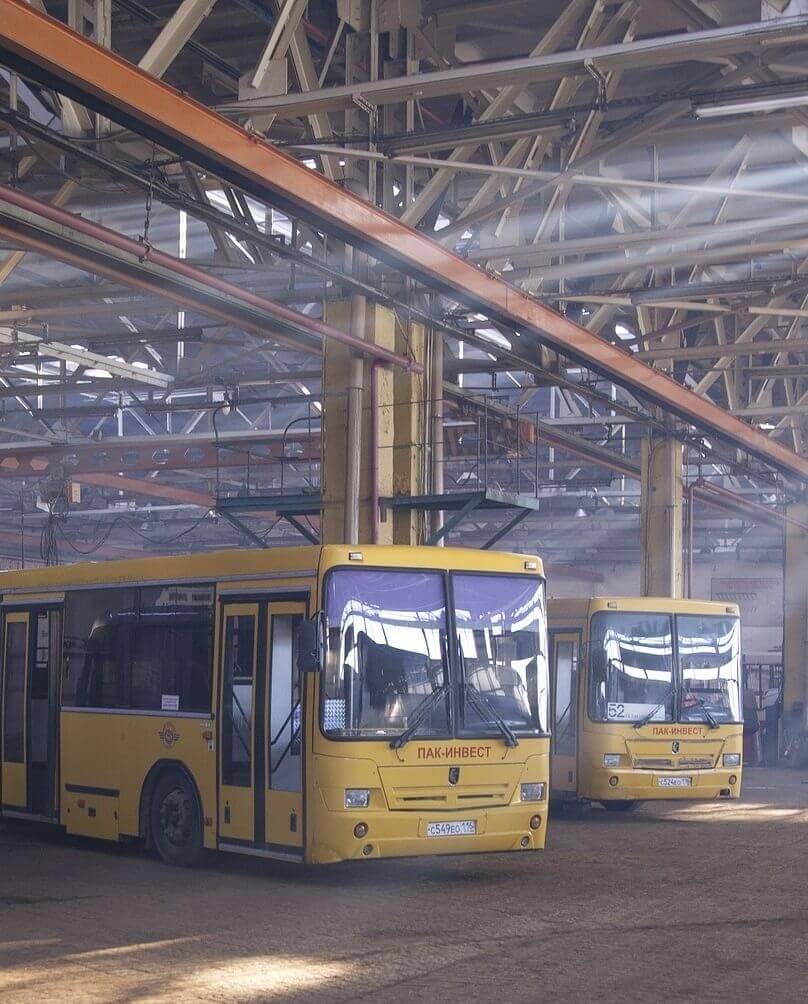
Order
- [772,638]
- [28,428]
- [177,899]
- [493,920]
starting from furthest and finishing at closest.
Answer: [772,638] → [28,428] → [177,899] → [493,920]

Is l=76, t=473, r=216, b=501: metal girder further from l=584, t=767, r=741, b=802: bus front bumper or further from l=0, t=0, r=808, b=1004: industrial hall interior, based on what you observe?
l=584, t=767, r=741, b=802: bus front bumper

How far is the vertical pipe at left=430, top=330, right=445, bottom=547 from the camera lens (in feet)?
50.4

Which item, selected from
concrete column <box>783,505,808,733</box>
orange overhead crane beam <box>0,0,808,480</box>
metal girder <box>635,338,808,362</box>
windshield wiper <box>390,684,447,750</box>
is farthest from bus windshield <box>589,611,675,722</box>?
concrete column <box>783,505,808,733</box>

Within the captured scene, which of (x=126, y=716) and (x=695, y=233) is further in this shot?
(x=695, y=233)

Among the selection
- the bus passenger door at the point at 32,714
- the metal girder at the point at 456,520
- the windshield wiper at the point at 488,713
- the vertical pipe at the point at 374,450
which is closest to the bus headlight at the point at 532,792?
the windshield wiper at the point at 488,713

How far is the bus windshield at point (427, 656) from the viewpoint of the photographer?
10.9m

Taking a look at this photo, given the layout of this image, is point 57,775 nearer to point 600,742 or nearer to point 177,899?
point 177,899

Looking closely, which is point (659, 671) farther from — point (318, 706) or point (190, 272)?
point (190, 272)

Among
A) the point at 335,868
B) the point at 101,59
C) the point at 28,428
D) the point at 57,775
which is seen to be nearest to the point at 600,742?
the point at 335,868

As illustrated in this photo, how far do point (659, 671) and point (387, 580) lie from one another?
21.4ft

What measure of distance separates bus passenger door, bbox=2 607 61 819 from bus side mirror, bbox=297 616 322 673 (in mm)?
4065

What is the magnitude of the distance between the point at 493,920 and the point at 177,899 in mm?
2340

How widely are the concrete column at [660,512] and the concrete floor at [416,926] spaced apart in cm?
933

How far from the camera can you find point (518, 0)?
13898mm
